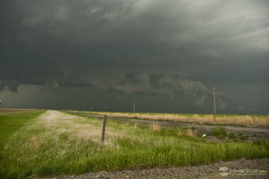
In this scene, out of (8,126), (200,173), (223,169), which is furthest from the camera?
(8,126)

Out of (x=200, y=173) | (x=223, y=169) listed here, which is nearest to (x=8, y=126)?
(x=200, y=173)

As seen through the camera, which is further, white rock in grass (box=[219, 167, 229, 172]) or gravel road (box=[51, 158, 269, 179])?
white rock in grass (box=[219, 167, 229, 172])

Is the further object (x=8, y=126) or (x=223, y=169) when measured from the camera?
(x=8, y=126)

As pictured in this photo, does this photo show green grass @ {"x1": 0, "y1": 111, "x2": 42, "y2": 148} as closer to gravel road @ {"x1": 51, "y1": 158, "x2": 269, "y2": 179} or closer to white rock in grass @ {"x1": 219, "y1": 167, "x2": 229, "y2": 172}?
gravel road @ {"x1": 51, "y1": 158, "x2": 269, "y2": 179}

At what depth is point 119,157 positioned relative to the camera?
660cm

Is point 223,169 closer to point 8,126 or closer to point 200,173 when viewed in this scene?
point 200,173

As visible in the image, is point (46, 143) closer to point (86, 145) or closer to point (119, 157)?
point (86, 145)

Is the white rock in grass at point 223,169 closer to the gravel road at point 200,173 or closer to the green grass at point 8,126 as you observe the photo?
the gravel road at point 200,173

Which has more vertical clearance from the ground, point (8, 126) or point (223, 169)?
point (223, 169)

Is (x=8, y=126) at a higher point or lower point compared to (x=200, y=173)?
lower

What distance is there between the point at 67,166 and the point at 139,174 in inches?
104

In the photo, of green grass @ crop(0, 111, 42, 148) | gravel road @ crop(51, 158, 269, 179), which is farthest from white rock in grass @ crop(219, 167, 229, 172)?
green grass @ crop(0, 111, 42, 148)

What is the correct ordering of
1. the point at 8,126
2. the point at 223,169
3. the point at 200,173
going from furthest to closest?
the point at 8,126 < the point at 223,169 < the point at 200,173

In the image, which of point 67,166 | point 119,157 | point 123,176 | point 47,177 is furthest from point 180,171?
point 47,177
